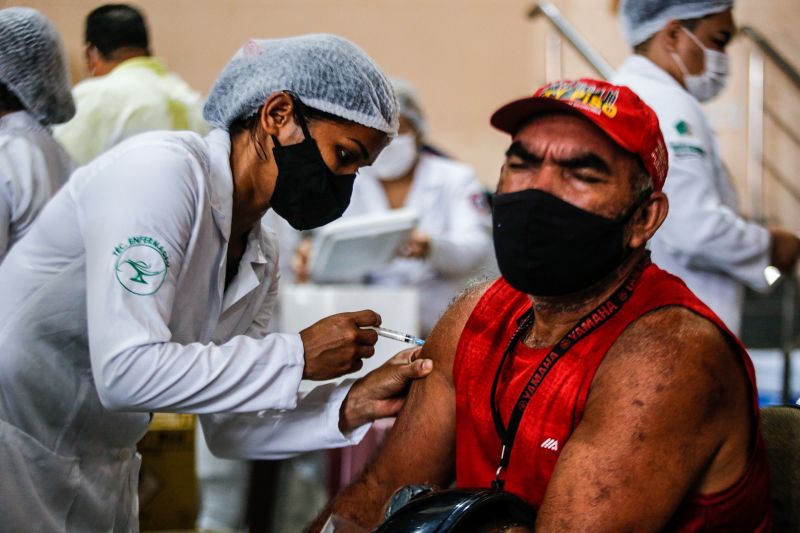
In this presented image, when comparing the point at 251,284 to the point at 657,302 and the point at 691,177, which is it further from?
the point at 691,177

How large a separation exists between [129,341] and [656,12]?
207 cm

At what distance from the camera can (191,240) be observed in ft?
6.09

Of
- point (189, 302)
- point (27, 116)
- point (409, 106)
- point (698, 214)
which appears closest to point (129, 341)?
point (189, 302)

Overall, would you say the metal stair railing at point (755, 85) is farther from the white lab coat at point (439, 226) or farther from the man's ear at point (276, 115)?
the man's ear at point (276, 115)

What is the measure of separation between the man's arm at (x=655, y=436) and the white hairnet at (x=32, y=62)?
5.23 ft

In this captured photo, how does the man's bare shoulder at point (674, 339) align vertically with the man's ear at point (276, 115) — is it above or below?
below

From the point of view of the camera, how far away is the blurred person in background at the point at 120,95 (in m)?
3.42

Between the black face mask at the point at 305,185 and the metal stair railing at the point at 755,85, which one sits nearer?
the black face mask at the point at 305,185

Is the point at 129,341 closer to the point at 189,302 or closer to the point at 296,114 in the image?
the point at 189,302

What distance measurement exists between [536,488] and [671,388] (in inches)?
11.6

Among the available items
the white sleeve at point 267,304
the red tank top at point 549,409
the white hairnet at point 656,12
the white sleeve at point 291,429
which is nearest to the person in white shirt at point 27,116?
the white sleeve at point 267,304

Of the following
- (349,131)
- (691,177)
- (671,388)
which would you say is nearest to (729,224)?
(691,177)

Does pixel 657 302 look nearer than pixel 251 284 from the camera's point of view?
Yes

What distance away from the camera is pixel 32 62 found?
2.47m
